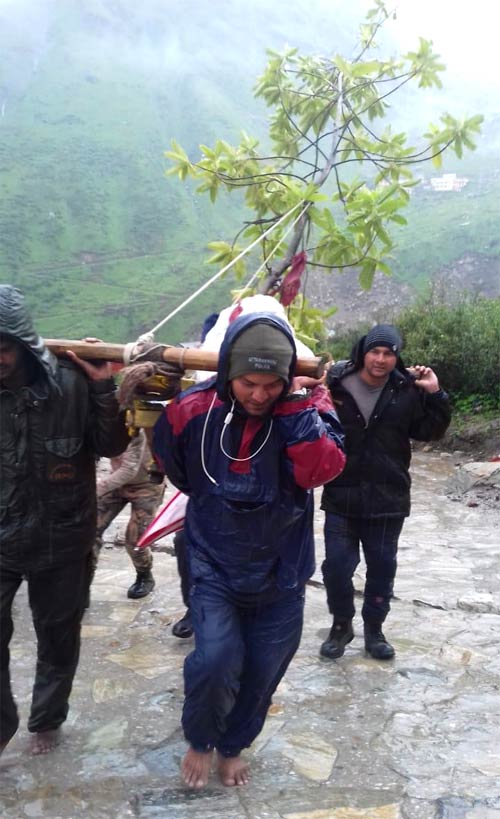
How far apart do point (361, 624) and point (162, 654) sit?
4.30ft

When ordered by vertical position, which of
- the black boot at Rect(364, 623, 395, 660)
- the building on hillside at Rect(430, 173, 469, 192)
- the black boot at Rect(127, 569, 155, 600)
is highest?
the building on hillside at Rect(430, 173, 469, 192)

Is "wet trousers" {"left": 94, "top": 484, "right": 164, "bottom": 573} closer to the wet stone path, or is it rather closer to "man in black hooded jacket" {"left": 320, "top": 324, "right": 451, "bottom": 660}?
the wet stone path

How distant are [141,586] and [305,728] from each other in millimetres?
2078

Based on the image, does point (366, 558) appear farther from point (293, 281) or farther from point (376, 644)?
point (293, 281)

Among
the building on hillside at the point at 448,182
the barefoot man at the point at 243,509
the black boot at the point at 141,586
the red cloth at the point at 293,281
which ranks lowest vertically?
the black boot at the point at 141,586

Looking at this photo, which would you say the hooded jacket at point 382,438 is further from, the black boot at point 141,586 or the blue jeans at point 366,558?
the black boot at point 141,586

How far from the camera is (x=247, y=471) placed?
2.73 m

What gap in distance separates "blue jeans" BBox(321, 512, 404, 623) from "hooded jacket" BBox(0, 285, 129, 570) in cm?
158

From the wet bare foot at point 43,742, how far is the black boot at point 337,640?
1.61 meters

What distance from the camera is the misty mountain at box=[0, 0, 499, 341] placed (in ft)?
97.8

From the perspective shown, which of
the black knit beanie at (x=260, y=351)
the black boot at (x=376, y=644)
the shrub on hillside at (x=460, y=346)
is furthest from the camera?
the shrub on hillside at (x=460, y=346)

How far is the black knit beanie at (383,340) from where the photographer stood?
3910 millimetres

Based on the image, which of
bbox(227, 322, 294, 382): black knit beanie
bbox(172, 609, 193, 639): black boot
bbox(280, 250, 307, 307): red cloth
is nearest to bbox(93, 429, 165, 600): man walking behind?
bbox(172, 609, 193, 639): black boot

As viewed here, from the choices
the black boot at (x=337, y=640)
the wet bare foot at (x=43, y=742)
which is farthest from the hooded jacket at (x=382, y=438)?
the wet bare foot at (x=43, y=742)
